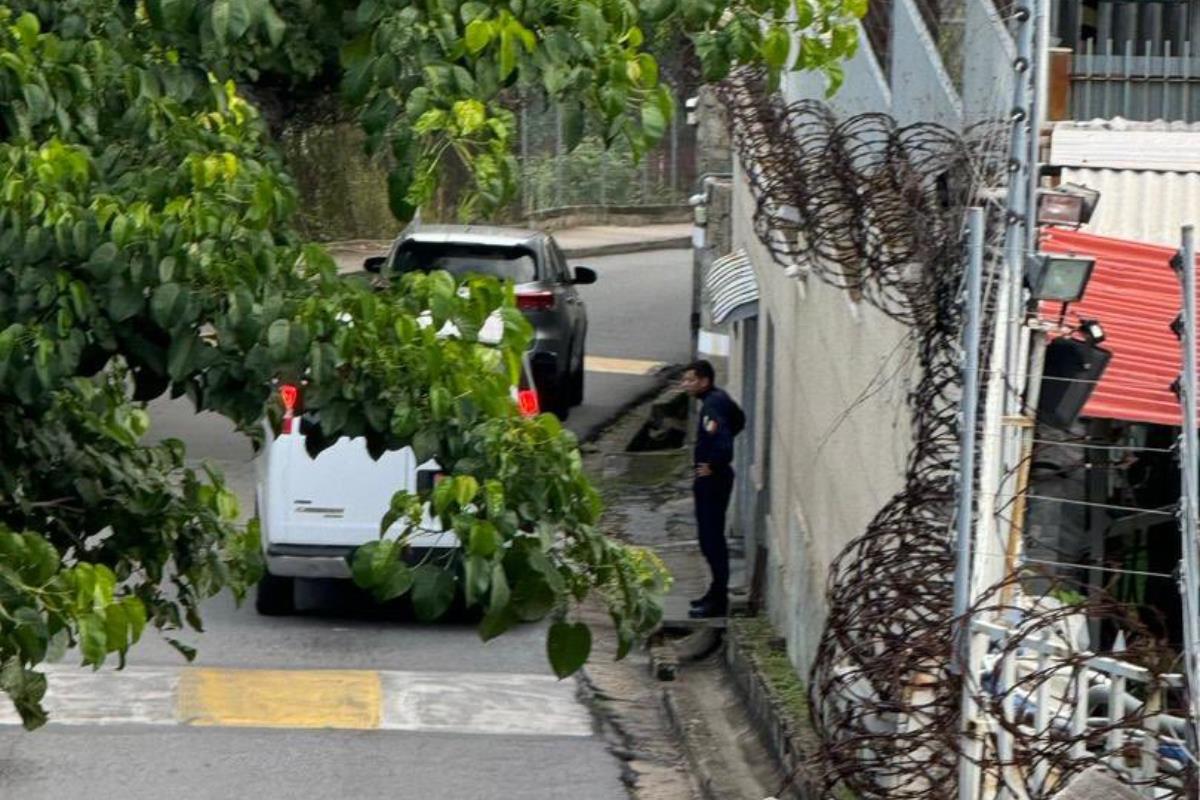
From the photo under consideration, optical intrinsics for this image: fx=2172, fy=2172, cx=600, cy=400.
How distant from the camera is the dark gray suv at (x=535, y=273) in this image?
64.2 feet

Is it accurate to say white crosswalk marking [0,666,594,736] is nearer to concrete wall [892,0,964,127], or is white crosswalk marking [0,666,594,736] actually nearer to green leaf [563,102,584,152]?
concrete wall [892,0,964,127]

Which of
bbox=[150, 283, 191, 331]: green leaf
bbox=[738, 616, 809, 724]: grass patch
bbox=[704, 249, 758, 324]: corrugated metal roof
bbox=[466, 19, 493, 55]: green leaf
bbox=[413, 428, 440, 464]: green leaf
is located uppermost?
bbox=[466, 19, 493, 55]: green leaf

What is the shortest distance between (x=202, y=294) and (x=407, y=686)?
7.65 meters

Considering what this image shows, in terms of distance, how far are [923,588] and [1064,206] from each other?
53.9 inches

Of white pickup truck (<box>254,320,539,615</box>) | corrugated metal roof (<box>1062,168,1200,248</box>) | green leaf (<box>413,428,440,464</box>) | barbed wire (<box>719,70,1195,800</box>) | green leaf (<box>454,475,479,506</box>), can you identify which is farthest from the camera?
white pickup truck (<box>254,320,539,615</box>)

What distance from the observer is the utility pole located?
5.51 metres

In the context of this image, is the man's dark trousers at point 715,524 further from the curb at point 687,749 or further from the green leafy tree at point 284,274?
the green leafy tree at point 284,274

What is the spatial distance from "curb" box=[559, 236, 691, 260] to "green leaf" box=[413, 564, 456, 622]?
31020 millimetres

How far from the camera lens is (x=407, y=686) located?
1266 centimetres

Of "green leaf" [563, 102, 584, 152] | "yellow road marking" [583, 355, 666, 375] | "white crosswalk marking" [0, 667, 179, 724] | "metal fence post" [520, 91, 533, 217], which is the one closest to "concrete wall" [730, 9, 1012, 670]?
"green leaf" [563, 102, 584, 152]

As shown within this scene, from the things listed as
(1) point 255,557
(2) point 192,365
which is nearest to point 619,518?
(1) point 255,557

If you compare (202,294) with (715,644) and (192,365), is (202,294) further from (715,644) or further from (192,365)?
(715,644)

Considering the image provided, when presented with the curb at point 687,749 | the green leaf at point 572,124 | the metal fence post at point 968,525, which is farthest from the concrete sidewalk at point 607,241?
the green leaf at point 572,124

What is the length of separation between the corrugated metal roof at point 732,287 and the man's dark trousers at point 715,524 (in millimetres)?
1615
